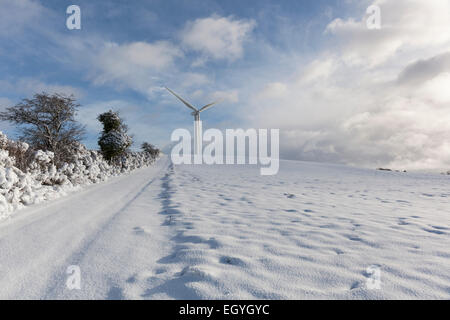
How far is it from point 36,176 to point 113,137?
11733 millimetres

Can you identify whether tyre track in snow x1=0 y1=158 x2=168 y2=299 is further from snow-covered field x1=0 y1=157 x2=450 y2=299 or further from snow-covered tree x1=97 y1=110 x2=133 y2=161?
snow-covered tree x1=97 y1=110 x2=133 y2=161

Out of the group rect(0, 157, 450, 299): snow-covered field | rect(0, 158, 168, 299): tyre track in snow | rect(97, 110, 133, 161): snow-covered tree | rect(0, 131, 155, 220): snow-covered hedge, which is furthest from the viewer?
rect(97, 110, 133, 161): snow-covered tree

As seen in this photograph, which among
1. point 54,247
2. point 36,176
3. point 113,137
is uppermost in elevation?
point 113,137

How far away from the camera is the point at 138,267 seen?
115 inches

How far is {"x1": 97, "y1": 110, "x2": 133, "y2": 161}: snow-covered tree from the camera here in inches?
770

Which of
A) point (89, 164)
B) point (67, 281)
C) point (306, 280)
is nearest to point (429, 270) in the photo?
point (306, 280)

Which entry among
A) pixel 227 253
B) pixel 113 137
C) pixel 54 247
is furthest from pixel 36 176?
pixel 113 137

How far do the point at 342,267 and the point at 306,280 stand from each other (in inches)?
23.4

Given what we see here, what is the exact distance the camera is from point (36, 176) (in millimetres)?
8555

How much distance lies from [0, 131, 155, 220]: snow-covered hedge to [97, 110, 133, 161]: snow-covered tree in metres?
4.00

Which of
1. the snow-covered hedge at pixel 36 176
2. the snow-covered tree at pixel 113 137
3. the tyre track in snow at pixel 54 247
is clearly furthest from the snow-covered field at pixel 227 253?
the snow-covered tree at pixel 113 137

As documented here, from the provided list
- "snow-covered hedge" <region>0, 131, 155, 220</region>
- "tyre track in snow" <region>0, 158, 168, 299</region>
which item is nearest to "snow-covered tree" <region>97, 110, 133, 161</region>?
"snow-covered hedge" <region>0, 131, 155, 220</region>

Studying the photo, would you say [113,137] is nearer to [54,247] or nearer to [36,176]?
[36,176]
